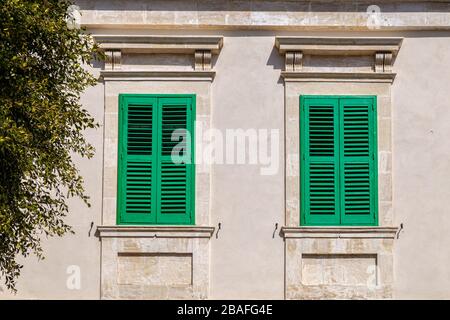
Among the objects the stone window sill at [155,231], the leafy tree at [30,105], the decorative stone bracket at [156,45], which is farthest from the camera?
the decorative stone bracket at [156,45]

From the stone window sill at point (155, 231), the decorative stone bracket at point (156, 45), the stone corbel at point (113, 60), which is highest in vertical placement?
the decorative stone bracket at point (156, 45)

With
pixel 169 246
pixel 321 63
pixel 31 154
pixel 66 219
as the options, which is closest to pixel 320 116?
pixel 321 63

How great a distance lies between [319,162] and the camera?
1634 centimetres

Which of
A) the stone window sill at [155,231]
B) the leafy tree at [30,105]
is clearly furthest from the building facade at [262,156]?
the leafy tree at [30,105]

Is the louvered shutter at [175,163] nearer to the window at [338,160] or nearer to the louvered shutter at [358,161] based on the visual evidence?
the window at [338,160]

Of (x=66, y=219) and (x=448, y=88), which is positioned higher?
(x=448, y=88)

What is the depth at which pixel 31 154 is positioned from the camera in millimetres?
12531

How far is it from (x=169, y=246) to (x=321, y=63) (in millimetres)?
3419

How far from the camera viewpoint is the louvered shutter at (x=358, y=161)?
53.3 ft

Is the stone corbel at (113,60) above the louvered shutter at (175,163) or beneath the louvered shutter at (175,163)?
above

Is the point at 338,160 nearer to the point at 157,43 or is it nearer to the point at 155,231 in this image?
the point at 155,231

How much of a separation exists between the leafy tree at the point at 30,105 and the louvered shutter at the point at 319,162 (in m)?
4.18

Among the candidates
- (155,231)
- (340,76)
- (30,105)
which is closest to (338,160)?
(340,76)

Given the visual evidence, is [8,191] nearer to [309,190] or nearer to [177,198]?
[177,198]
